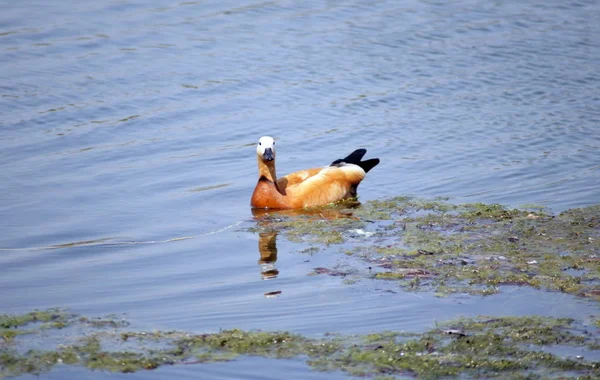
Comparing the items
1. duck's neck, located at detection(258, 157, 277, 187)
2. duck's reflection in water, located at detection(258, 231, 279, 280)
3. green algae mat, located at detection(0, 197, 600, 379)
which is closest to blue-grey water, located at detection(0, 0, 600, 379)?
duck's reflection in water, located at detection(258, 231, 279, 280)

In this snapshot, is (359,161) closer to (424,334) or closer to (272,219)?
(272,219)

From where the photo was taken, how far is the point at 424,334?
6668 millimetres

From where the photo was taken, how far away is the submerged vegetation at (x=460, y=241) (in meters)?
7.92

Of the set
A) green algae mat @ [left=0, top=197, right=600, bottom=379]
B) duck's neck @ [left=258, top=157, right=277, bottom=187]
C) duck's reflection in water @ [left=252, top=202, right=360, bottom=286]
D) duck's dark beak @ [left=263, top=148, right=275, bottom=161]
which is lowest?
duck's reflection in water @ [left=252, top=202, right=360, bottom=286]

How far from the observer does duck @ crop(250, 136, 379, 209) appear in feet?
37.3

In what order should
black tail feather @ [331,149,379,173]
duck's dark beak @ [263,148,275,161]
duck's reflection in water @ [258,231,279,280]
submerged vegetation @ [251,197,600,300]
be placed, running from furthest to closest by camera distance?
black tail feather @ [331,149,379,173], duck's dark beak @ [263,148,275,161], duck's reflection in water @ [258,231,279,280], submerged vegetation @ [251,197,600,300]

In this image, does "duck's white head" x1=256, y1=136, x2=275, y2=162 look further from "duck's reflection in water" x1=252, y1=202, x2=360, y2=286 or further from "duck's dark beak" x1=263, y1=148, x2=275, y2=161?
"duck's reflection in water" x1=252, y1=202, x2=360, y2=286

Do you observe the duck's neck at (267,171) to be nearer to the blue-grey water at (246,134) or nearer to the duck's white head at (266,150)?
the duck's white head at (266,150)

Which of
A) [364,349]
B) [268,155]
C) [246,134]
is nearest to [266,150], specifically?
[268,155]

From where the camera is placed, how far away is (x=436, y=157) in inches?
530

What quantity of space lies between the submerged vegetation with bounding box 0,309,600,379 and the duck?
460cm

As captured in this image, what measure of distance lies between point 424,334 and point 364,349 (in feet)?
1.66

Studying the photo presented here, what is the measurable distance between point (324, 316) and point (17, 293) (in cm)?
274

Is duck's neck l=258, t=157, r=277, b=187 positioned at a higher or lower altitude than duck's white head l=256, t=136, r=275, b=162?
lower
